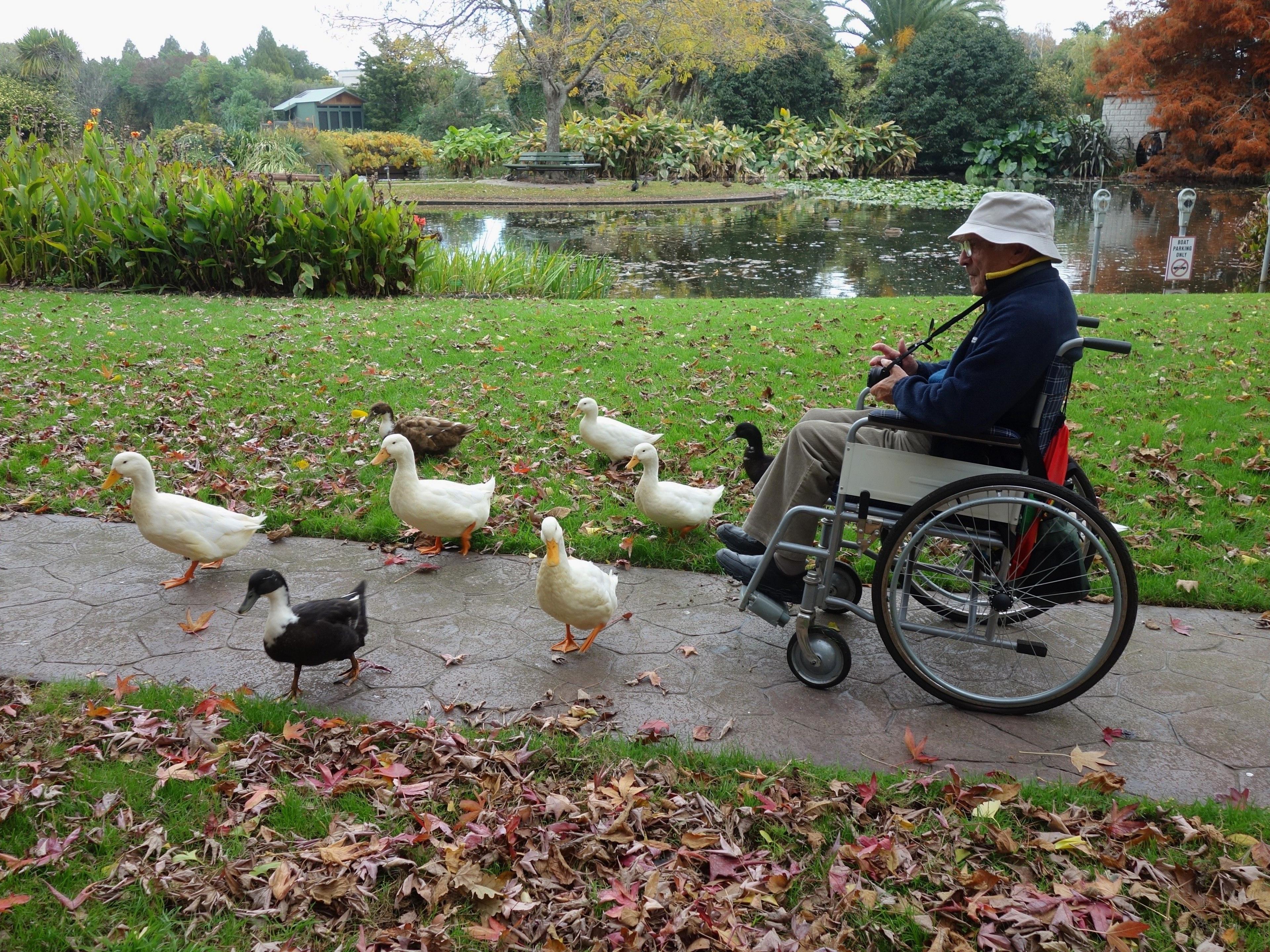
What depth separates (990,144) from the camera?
3553cm

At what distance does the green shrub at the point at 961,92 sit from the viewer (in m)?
36.0

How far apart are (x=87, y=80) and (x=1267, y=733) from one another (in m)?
71.5

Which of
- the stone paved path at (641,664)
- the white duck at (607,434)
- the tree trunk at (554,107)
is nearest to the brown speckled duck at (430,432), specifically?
the white duck at (607,434)

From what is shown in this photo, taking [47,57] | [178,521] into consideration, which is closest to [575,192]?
[178,521]

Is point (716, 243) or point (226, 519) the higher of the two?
point (716, 243)

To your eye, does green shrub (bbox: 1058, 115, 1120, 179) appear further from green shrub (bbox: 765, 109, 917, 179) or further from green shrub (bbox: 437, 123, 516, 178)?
green shrub (bbox: 437, 123, 516, 178)

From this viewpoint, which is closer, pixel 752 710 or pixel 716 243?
pixel 752 710

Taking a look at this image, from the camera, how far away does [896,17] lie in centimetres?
4794

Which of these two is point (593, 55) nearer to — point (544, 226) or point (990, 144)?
point (544, 226)

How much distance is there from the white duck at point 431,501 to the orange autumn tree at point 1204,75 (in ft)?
103

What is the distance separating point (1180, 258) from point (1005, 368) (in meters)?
11.1

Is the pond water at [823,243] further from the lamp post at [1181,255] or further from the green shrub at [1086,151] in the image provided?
the green shrub at [1086,151]

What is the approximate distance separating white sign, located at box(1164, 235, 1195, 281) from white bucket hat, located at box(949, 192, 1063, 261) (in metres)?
10.5

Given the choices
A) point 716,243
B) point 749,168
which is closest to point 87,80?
point 749,168
